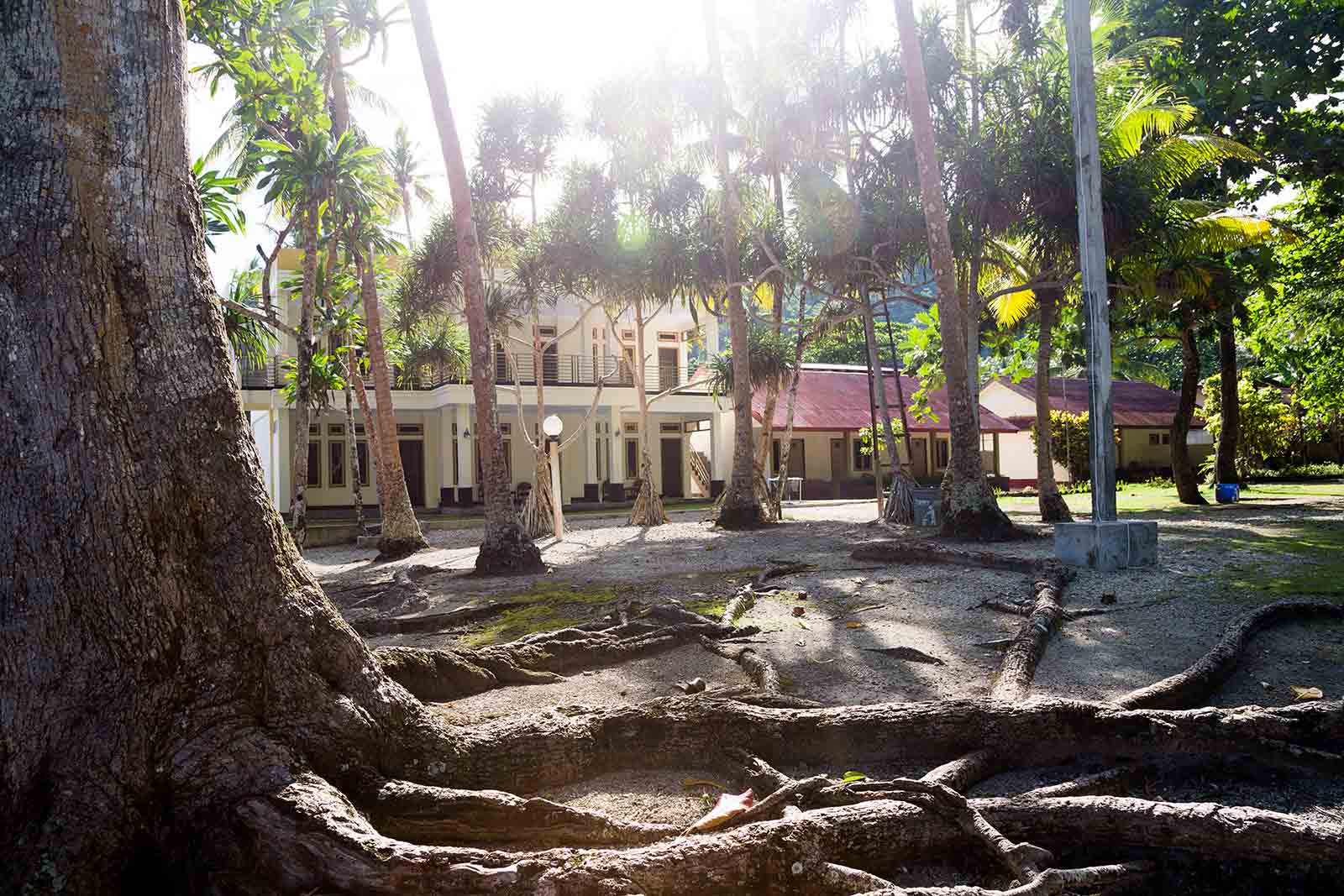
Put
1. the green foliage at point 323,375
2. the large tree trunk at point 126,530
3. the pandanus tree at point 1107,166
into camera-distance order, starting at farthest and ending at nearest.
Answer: the green foliage at point 323,375 → the pandanus tree at point 1107,166 → the large tree trunk at point 126,530

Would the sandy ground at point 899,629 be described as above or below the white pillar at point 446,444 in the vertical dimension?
below

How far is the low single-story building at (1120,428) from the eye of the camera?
3628 centimetres

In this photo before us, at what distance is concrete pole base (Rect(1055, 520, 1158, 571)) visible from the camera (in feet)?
27.5

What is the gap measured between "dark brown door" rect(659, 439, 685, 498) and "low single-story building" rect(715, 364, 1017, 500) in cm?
161

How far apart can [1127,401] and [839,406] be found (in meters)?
15.5

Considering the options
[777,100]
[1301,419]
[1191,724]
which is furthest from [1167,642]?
[1301,419]

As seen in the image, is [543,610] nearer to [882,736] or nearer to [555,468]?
[882,736]

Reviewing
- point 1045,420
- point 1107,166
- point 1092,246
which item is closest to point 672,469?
point 1045,420

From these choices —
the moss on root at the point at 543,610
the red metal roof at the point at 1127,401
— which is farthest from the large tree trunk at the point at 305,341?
the red metal roof at the point at 1127,401

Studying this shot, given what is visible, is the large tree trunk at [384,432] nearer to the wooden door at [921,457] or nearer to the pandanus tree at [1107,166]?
the pandanus tree at [1107,166]

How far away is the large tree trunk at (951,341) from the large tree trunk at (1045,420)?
3.24 meters

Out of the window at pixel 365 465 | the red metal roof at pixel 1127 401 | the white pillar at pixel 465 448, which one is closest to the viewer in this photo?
the white pillar at pixel 465 448

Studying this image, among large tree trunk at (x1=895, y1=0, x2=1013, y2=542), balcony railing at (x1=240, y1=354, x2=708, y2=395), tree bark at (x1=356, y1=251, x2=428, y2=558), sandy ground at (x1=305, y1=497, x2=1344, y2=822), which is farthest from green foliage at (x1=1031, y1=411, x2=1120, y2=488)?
tree bark at (x1=356, y1=251, x2=428, y2=558)

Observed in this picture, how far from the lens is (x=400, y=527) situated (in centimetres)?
1356
